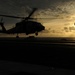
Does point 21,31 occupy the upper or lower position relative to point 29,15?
lower

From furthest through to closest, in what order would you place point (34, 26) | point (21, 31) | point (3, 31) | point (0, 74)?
1. point (3, 31)
2. point (21, 31)
3. point (34, 26)
4. point (0, 74)

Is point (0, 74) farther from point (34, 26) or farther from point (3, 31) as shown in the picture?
point (3, 31)

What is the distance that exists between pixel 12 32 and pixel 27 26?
762cm

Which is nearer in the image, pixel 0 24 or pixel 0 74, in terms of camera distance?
pixel 0 74

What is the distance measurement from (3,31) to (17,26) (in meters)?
10.2

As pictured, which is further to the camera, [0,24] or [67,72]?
[0,24]

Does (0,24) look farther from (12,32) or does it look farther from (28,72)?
(28,72)

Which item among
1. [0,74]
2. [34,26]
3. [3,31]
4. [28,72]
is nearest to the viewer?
[0,74]

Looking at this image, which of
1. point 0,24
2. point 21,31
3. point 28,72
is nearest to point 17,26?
point 21,31

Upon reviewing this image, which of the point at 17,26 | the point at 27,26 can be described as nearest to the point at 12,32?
the point at 17,26

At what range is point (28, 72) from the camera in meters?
11.1

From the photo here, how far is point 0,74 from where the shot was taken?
10375 mm

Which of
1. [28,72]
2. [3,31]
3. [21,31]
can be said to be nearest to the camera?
[28,72]

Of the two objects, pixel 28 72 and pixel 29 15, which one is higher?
pixel 29 15
